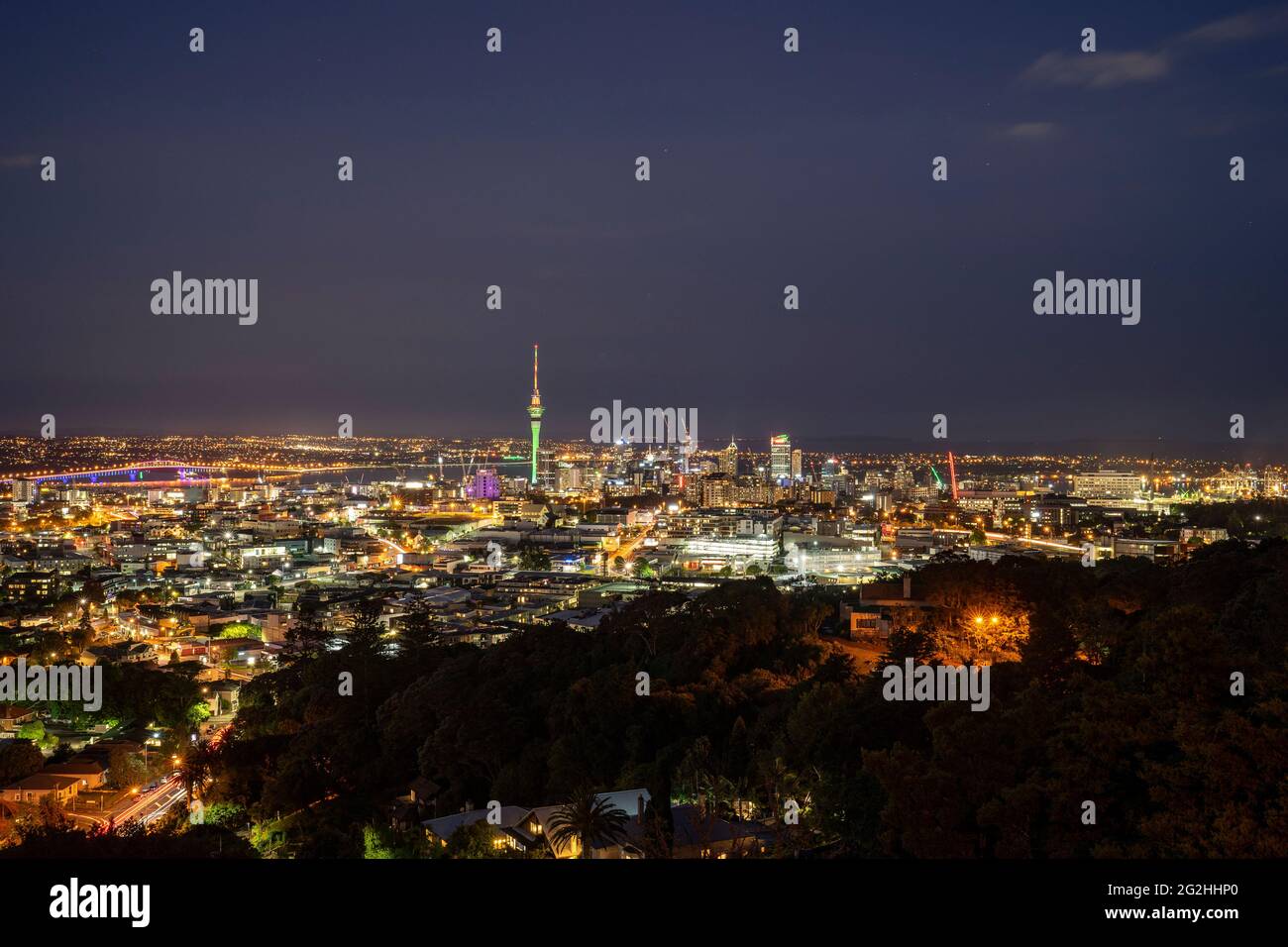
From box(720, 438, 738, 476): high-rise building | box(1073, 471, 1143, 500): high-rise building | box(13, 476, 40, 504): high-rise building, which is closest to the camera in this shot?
box(1073, 471, 1143, 500): high-rise building

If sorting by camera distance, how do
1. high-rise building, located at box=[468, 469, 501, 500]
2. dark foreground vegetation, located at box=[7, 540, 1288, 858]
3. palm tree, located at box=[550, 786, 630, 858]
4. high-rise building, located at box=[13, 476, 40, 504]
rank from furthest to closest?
high-rise building, located at box=[468, 469, 501, 500] < high-rise building, located at box=[13, 476, 40, 504] < palm tree, located at box=[550, 786, 630, 858] < dark foreground vegetation, located at box=[7, 540, 1288, 858]

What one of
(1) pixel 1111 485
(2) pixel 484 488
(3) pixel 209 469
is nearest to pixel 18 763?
(1) pixel 1111 485

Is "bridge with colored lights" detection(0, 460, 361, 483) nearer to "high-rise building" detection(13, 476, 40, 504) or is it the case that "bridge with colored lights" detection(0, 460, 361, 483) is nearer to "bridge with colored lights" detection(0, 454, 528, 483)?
"bridge with colored lights" detection(0, 454, 528, 483)

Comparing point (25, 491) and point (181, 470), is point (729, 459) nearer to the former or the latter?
point (181, 470)

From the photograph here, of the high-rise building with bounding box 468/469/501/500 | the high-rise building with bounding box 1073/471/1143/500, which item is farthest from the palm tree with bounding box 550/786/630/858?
the high-rise building with bounding box 468/469/501/500

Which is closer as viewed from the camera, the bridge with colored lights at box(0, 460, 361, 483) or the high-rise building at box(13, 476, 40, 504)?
the high-rise building at box(13, 476, 40, 504)

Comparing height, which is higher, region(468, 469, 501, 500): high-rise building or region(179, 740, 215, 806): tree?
region(468, 469, 501, 500): high-rise building

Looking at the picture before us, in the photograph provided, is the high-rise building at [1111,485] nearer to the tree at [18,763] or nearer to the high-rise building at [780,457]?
the high-rise building at [780,457]

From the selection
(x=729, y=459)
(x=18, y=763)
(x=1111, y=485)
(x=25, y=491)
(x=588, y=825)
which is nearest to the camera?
(x=588, y=825)

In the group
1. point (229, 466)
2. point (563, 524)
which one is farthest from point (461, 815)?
point (229, 466)
